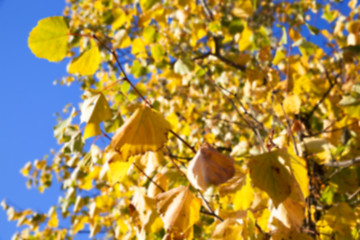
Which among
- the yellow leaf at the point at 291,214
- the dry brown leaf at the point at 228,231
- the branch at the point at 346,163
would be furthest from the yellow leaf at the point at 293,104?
the dry brown leaf at the point at 228,231

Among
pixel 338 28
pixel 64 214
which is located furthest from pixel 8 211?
pixel 338 28

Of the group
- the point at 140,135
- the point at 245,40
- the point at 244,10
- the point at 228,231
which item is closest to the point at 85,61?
the point at 140,135

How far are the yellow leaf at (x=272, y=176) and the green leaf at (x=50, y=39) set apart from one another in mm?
559

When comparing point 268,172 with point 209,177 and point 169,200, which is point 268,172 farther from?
point 169,200

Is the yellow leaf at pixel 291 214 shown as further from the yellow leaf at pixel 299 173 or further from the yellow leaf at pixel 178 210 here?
the yellow leaf at pixel 178 210

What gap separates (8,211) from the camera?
10.5 feet

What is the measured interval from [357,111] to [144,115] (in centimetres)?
96

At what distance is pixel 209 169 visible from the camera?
56 centimetres

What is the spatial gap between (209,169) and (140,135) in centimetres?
18

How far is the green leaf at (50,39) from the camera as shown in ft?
2.12

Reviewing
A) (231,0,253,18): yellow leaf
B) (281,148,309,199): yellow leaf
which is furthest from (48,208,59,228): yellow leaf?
(281,148,309,199): yellow leaf

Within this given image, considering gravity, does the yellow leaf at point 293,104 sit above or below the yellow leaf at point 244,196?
above

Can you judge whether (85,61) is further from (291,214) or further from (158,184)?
(291,214)

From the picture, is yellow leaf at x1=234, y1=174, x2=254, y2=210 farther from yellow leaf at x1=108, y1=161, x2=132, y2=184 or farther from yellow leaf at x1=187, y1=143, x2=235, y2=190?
yellow leaf at x1=108, y1=161, x2=132, y2=184
